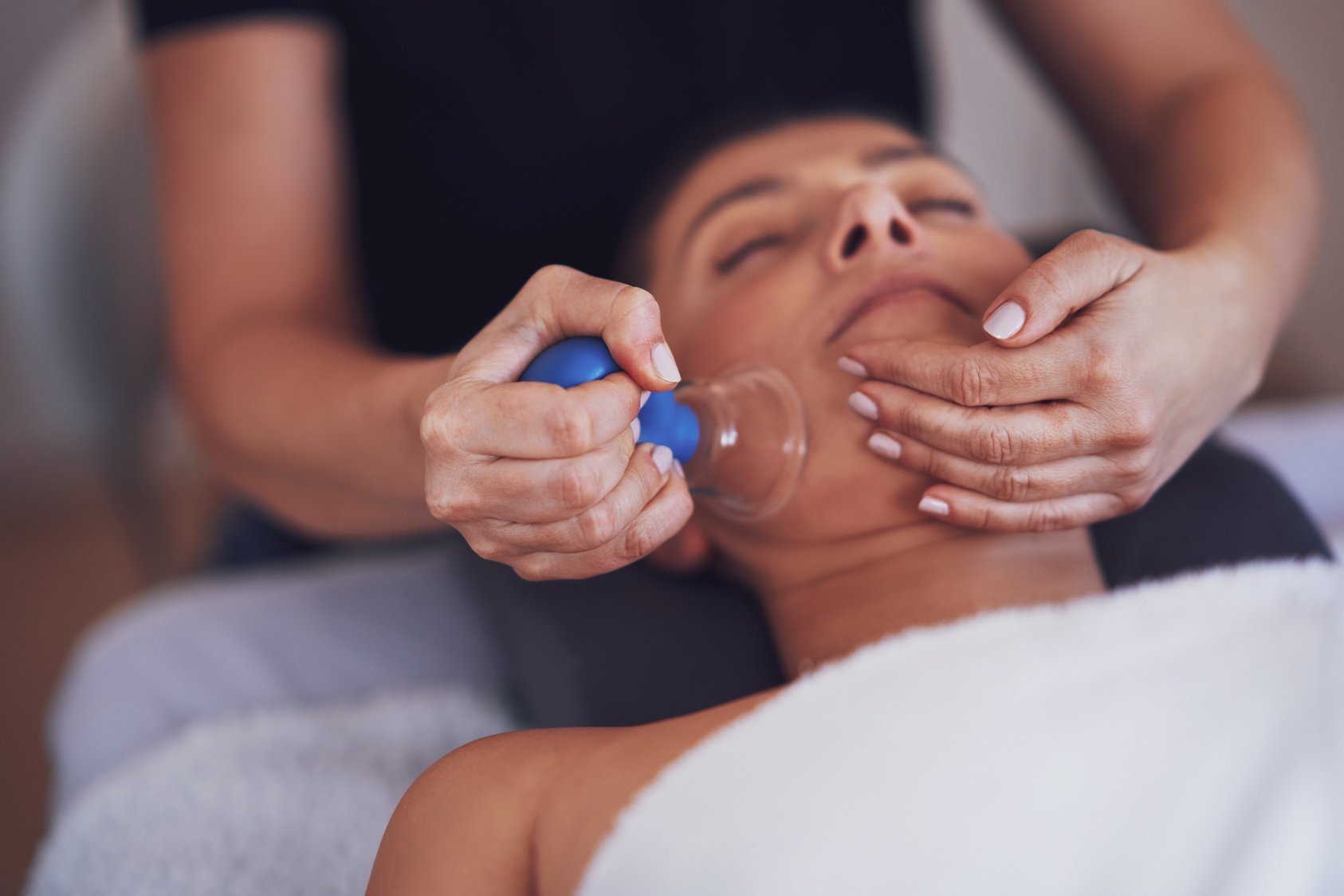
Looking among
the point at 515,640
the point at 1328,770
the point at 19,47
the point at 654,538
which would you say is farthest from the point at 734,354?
the point at 19,47

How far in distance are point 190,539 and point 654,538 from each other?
6.98ft

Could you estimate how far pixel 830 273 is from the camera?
832mm

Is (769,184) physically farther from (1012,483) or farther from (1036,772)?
(1036,772)

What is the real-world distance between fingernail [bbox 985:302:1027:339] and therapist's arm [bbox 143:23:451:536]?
0.56 meters

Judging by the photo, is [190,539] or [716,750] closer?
[716,750]

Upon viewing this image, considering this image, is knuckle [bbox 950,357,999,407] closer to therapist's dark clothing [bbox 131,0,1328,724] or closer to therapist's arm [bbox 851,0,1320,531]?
therapist's arm [bbox 851,0,1320,531]

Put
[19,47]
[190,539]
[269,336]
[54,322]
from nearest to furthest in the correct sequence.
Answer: [269,336], [54,322], [19,47], [190,539]

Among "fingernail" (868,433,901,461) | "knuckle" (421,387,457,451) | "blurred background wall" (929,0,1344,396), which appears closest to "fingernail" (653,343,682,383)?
"knuckle" (421,387,457,451)

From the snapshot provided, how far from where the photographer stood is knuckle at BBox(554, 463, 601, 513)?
56 centimetres

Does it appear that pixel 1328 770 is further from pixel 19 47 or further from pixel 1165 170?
pixel 19 47

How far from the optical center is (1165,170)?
3.54 feet

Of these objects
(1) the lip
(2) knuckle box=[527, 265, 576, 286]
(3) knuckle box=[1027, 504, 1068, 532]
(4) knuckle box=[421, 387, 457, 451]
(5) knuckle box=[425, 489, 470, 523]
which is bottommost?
(3) knuckle box=[1027, 504, 1068, 532]

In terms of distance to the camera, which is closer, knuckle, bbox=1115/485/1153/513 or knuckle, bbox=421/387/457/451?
knuckle, bbox=421/387/457/451

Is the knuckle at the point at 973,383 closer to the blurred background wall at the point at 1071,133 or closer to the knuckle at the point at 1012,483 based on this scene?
the knuckle at the point at 1012,483
